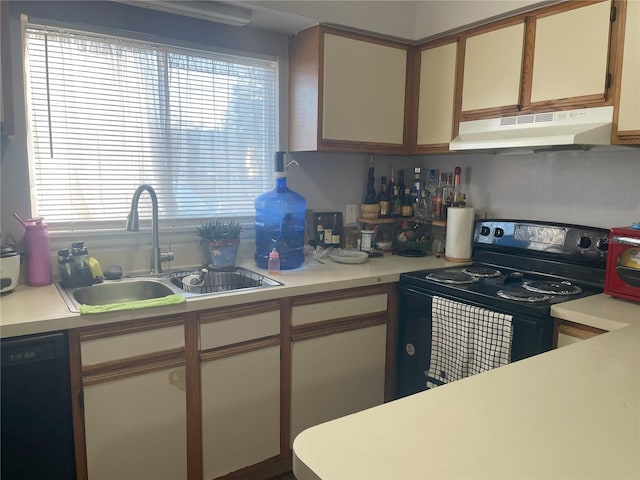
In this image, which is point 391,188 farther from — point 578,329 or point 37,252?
point 37,252

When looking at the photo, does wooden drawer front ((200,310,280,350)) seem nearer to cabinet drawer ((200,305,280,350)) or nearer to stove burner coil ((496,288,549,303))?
cabinet drawer ((200,305,280,350))

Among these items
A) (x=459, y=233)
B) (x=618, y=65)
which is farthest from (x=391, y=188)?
(x=618, y=65)

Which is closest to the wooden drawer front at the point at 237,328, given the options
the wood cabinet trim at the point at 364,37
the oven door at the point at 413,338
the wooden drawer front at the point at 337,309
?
the wooden drawer front at the point at 337,309

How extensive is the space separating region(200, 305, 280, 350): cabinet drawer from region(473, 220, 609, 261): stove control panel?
1234mm

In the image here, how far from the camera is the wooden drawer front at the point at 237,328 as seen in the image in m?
1.88

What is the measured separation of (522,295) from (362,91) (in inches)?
50.8

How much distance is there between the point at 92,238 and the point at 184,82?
846 mm

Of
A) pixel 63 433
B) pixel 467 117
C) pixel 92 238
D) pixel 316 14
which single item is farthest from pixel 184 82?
pixel 63 433

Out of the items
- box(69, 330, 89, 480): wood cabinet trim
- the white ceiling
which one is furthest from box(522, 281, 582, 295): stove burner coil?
box(69, 330, 89, 480): wood cabinet trim

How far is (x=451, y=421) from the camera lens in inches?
35.5

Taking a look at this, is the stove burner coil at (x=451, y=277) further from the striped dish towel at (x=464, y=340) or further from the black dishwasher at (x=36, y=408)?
the black dishwasher at (x=36, y=408)

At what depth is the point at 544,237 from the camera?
237cm

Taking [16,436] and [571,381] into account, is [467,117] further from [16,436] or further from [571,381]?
[16,436]

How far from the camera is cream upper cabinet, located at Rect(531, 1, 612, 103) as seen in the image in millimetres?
1926
